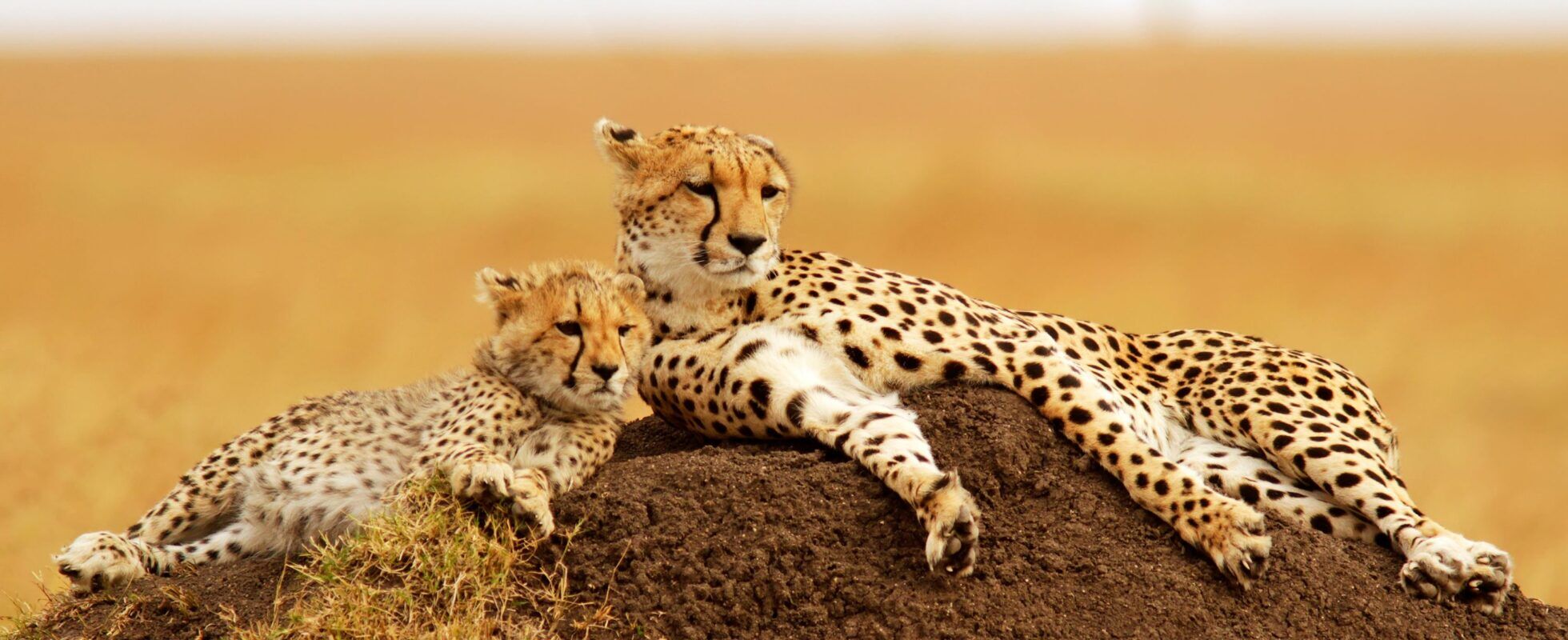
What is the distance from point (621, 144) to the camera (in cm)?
481

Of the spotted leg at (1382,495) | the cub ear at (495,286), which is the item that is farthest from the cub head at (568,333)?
the spotted leg at (1382,495)

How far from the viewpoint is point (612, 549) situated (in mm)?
4004

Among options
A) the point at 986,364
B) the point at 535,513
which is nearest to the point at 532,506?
the point at 535,513

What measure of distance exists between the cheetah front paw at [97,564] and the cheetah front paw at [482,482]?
44.1 inches

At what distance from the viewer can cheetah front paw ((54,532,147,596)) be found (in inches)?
170

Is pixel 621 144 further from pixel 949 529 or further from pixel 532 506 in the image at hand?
pixel 949 529

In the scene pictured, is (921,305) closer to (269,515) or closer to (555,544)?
(555,544)

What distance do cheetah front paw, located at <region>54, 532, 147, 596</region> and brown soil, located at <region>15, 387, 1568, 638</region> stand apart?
0.08 m

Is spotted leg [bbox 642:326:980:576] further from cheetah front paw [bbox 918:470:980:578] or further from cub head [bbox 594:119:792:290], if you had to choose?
cub head [bbox 594:119:792:290]

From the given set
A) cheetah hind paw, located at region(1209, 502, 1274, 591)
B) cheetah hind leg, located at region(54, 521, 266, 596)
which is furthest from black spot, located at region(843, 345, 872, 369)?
cheetah hind leg, located at region(54, 521, 266, 596)

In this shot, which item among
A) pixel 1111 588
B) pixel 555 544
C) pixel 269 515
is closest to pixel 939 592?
pixel 1111 588

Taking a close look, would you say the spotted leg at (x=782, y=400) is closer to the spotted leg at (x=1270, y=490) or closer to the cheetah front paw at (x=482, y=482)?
the cheetah front paw at (x=482, y=482)

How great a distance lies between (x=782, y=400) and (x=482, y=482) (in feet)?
3.03

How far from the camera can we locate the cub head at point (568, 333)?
172 inches
